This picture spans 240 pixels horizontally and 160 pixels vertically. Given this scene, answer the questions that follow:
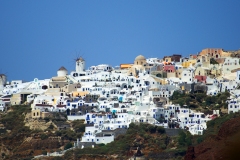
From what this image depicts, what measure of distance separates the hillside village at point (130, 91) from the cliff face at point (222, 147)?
99.3 feet

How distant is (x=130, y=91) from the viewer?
209 ft

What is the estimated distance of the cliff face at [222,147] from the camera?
51.4ft

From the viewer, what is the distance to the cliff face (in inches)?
617

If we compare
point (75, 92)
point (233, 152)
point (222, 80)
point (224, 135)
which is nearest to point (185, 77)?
point (222, 80)

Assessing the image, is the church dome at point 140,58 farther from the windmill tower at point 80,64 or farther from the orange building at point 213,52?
the orange building at point 213,52

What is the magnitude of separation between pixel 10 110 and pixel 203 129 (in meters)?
17.9

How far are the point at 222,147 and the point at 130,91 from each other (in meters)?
45.9

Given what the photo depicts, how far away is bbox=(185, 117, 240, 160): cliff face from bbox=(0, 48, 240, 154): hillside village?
3027 cm

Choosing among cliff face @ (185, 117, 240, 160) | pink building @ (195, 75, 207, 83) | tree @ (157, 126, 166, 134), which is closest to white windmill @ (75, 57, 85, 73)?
pink building @ (195, 75, 207, 83)

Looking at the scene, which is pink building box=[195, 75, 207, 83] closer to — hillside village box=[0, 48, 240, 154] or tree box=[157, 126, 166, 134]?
hillside village box=[0, 48, 240, 154]

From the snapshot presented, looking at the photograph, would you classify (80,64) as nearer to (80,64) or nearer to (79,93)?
(80,64)

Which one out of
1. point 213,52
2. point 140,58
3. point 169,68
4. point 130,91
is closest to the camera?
point 130,91

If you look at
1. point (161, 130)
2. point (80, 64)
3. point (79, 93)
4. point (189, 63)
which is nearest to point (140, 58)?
point (189, 63)

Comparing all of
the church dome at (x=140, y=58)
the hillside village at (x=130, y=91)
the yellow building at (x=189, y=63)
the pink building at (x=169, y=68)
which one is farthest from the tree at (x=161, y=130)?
the church dome at (x=140, y=58)
